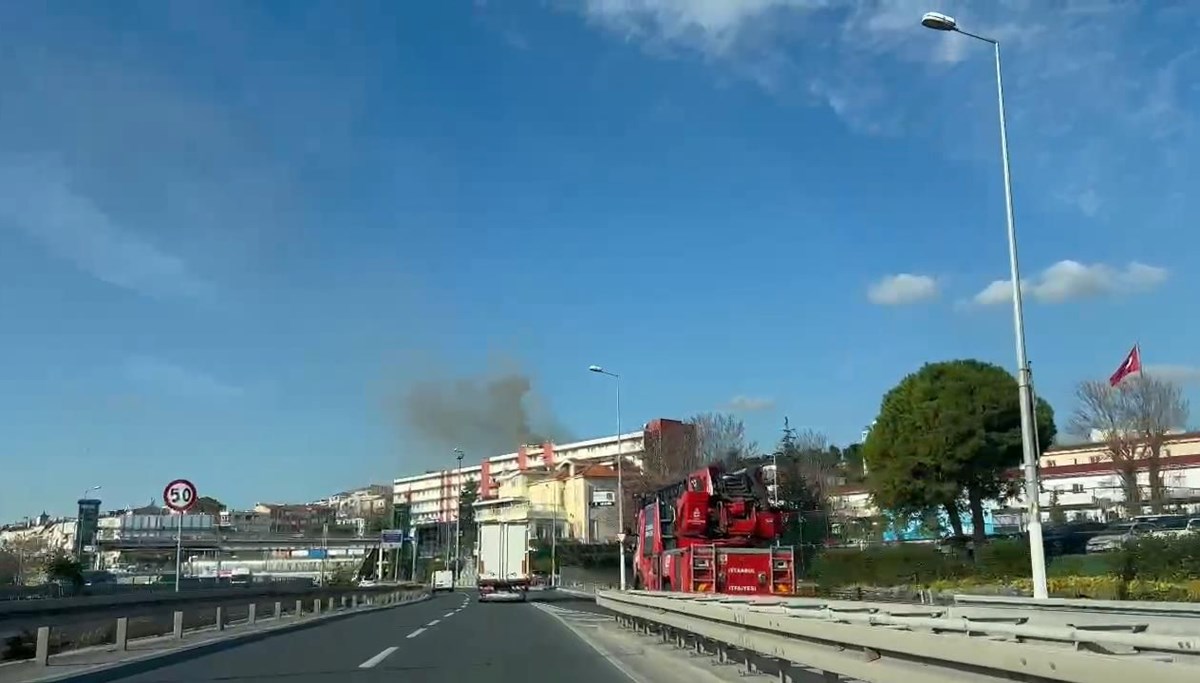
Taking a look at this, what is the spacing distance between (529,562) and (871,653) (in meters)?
49.8

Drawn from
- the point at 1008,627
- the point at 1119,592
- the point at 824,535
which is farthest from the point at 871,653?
the point at 824,535

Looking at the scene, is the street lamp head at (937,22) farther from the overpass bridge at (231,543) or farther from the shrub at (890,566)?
the overpass bridge at (231,543)

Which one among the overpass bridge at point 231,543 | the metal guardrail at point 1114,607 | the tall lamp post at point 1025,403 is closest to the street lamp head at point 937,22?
the tall lamp post at point 1025,403

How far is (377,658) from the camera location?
56.5 ft

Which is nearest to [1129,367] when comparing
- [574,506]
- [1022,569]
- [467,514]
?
[1022,569]

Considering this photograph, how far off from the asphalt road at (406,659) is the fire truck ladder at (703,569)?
366cm

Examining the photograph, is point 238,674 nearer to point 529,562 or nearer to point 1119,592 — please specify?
point 1119,592

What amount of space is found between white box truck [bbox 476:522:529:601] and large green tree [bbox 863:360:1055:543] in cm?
2002

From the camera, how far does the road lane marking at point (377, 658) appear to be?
15840 millimetres

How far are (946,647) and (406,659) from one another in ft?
41.5

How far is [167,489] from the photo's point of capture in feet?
88.4

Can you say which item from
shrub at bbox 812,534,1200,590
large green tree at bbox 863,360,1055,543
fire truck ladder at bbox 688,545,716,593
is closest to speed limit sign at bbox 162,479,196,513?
fire truck ladder at bbox 688,545,716,593

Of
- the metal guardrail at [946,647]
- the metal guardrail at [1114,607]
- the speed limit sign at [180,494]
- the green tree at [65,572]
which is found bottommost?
the green tree at [65,572]

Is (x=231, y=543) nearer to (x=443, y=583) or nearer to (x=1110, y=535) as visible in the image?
(x=443, y=583)
